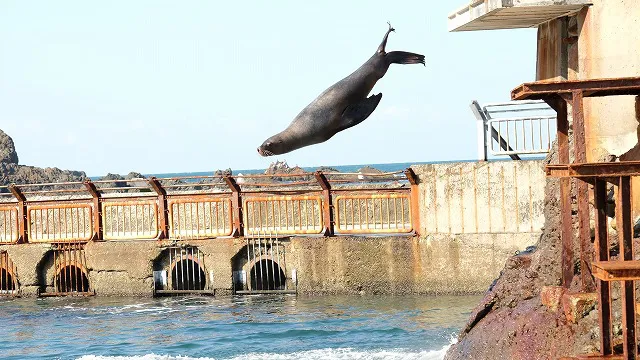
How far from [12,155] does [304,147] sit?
62625 millimetres

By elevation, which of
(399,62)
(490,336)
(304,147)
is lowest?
(490,336)

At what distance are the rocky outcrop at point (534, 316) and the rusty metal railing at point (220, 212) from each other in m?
9.65

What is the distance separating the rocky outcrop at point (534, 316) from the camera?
30.1 ft

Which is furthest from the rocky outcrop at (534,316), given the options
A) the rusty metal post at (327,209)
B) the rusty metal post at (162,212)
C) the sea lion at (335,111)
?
the rusty metal post at (162,212)

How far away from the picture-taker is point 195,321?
65.2 ft

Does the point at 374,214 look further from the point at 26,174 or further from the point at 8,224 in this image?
the point at 26,174

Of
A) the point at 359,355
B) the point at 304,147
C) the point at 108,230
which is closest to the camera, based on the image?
the point at 304,147

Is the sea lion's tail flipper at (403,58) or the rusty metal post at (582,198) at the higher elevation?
the sea lion's tail flipper at (403,58)

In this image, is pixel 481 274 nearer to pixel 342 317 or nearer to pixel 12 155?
pixel 342 317

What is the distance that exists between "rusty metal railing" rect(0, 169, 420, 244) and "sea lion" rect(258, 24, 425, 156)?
1149 centimetres

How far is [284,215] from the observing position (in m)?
22.3

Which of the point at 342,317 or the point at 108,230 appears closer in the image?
the point at 342,317

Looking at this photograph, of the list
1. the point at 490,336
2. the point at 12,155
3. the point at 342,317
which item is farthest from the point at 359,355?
the point at 12,155

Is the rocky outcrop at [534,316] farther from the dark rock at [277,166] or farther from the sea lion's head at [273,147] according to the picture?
the dark rock at [277,166]
